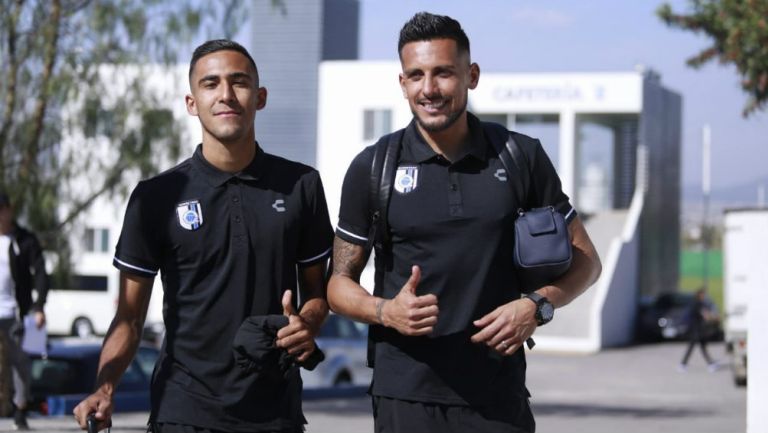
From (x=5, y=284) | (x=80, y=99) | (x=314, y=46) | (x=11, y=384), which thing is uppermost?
(x=314, y=46)

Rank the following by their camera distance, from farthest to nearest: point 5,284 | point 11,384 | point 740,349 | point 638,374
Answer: point 638,374
point 740,349
point 11,384
point 5,284

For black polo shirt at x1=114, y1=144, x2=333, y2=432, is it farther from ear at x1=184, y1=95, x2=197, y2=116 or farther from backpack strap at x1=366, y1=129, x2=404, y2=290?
backpack strap at x1=366, y1=129, x2=404, y2=290

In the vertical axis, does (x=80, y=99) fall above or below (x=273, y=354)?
above

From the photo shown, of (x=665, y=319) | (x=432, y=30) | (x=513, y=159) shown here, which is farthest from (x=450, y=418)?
(x=665, y=319)

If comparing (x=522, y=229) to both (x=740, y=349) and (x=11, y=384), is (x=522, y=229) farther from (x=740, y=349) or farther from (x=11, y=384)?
(x=740, y=349)

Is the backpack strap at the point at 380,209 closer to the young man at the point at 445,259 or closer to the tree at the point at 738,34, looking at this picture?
the young man at the point at 445,259

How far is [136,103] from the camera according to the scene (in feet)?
65.1

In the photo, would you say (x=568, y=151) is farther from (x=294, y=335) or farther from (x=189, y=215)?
(x=294, y=335)

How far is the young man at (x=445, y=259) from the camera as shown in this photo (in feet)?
15.5

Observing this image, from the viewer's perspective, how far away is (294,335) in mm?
4691

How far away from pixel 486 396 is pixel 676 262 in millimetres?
61983

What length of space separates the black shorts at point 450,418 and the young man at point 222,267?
343mm

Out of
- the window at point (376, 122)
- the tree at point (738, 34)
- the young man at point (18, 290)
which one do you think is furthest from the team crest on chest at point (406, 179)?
the window at point (376, 122)

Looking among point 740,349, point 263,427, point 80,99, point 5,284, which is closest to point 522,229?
point 263,427
